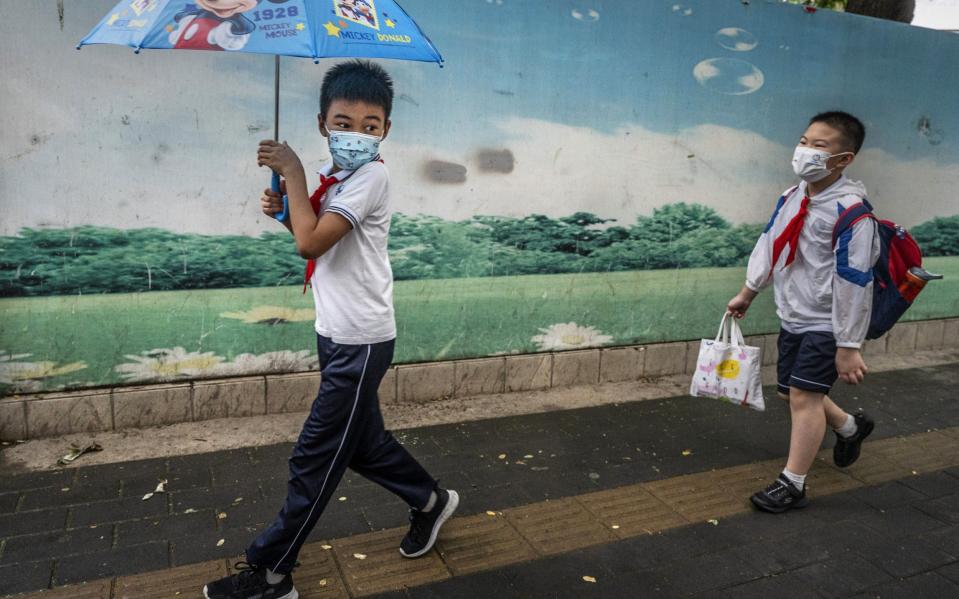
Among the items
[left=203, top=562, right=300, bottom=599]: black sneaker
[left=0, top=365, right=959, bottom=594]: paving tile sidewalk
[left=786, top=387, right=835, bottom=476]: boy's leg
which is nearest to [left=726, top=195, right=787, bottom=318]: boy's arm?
[left=786, top=387, right=835, bottom=476]: boy's leg

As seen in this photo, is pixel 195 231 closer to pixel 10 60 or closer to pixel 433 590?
pixel 10 60

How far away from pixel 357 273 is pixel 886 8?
273 inches

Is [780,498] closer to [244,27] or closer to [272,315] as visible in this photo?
[272,315]

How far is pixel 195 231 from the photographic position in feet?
14.6

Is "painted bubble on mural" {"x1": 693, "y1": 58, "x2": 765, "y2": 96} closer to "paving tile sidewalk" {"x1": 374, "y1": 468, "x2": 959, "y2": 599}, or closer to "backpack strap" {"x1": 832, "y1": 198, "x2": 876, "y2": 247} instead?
"backpack strap" {"x1": 832, "y1": 198, "x2": 876, "y2": 247}

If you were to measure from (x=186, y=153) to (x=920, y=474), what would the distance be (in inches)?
181

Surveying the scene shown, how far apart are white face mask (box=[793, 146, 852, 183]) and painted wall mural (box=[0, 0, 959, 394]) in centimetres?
190

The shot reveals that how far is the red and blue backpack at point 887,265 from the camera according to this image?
12.0ft

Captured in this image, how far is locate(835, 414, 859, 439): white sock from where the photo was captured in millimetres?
4254

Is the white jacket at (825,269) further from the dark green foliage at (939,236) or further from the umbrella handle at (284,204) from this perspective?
the dark green foliage at (939,236)

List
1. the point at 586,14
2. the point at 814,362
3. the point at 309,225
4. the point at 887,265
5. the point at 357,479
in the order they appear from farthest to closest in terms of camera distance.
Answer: the point at 586,14, the point at 357,479, the point at 814,362, the point at 887,265, the point at 309,225

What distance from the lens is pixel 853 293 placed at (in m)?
3.60

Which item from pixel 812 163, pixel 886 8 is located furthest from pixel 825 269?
pixel 886 8

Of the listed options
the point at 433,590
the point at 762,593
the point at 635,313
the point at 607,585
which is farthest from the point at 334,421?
the point at 635,313
